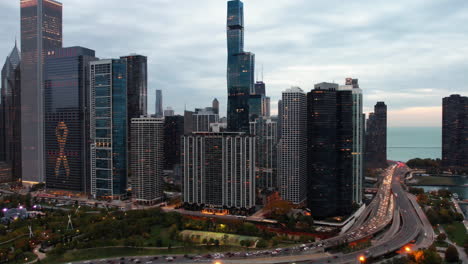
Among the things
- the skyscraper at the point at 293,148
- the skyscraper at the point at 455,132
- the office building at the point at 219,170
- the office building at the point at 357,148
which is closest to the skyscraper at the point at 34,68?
the office building at the point at 219,170

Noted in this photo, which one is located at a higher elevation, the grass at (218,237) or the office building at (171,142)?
the office building at (171,142)

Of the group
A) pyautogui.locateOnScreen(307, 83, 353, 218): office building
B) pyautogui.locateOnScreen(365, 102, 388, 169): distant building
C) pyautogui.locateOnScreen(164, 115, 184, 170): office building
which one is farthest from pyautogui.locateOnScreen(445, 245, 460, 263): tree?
pyautogui.locateOnScreen(164, 115, 184, 170): office building

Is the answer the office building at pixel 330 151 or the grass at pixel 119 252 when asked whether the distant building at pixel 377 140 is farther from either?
the grass at pixel 119 252

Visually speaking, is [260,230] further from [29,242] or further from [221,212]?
[29,242]

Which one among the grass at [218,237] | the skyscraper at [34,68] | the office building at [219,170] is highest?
the skyscraper at [34,68]

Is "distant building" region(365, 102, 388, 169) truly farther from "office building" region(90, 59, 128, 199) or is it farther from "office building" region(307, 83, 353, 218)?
"office building" region(90, 59, 128, 199)

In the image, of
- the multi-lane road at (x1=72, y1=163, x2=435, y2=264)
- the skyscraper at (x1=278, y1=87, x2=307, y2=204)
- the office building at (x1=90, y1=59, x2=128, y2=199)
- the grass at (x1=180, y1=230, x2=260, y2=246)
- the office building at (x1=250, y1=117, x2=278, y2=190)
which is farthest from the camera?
the office building at (x1=250, y1=117, x2=278, y2=190)
